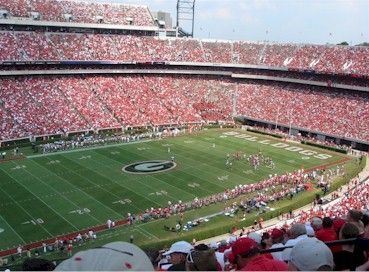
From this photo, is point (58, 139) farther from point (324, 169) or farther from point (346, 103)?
point (346, 103)

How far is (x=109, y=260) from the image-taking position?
120 inches

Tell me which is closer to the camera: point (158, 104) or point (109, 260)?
point (109, 260)

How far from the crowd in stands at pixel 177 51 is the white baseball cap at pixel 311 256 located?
4616cm

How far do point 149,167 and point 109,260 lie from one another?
31377mm

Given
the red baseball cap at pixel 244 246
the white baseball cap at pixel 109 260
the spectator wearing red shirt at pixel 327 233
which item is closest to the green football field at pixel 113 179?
the spectator wearing red shirt at pixel 327 233

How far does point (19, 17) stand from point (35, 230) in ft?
107

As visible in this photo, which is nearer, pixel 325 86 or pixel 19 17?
pixel 19 17

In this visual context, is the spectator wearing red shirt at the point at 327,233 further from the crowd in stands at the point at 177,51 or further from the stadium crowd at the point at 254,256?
the crowd in stands at the point at 177,51

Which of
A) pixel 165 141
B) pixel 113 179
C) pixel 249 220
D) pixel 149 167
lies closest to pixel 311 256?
pixel 249 220

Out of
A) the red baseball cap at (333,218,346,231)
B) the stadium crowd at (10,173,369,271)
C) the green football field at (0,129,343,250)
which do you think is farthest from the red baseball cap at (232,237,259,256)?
the green football field at (0,129,343,250)

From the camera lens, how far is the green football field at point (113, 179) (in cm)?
2470

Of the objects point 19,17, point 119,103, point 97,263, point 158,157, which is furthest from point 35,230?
point 19,17

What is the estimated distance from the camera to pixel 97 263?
9.92ft

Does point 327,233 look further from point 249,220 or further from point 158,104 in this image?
point 158,104
